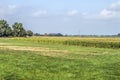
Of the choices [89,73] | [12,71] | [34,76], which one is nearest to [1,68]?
[12,71]

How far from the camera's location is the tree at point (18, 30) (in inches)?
7406

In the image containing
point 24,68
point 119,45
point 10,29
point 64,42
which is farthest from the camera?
point 10,29

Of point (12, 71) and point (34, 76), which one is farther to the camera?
point (12, 71)

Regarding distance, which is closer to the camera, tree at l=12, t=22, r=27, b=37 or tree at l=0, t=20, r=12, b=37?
tree at l=0, t=20, r=12, b=37

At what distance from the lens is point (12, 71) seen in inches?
932

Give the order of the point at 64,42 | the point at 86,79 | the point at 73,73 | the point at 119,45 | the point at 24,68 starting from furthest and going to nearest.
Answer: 1. the point at 64,42
2. the point at 119,45
3. the point at 24,68
4. the point at 73,73
5. the point at 86,79

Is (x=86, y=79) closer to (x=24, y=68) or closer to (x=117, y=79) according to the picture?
(x=117, y=79)

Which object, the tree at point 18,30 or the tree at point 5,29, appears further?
the tree at point 18,30

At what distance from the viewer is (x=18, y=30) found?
18812cm

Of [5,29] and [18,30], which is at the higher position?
[5,29]

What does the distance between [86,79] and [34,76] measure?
338 centimetres

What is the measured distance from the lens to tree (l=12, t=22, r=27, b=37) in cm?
18810

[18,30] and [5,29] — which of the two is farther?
[18,30]

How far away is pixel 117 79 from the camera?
2159 centimetres
